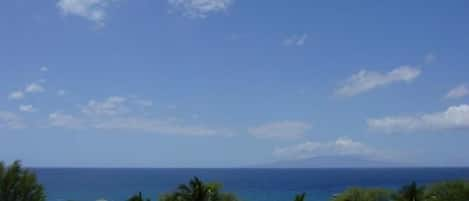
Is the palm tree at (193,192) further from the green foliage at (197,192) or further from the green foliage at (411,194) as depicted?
the green foliage at (411,194)

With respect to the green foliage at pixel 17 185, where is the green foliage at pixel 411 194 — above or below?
below

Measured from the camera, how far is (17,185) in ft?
195

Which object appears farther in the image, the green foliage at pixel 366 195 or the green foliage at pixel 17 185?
the green foliage at pixel 366 195

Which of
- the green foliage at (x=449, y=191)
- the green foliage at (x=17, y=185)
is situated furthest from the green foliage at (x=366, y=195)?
the green foliage at (x=17, y=185)

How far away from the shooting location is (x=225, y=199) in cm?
6372

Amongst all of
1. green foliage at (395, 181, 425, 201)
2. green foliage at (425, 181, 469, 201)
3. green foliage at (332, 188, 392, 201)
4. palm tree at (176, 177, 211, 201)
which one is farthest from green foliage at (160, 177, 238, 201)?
green foliage at (425, 181, 469, 201)

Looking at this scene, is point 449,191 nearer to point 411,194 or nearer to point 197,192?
point 411,194

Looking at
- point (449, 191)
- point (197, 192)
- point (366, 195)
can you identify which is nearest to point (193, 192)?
point (197, 192)

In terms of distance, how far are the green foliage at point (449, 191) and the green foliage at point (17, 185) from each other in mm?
44408

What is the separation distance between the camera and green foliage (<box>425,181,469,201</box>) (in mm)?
72500

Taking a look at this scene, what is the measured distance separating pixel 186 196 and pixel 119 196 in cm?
13493

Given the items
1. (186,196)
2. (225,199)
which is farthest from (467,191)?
(186,196)

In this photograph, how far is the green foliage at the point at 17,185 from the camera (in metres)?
59.0

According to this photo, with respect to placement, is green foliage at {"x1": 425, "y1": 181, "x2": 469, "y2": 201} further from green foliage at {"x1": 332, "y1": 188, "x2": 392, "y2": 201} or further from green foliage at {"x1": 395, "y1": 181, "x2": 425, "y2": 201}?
green foliage at {"x1": 395, "y1": 181, "x2": 425, "y2": 201}
